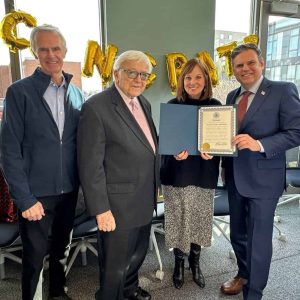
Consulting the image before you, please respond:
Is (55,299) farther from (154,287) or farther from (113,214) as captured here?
(113,214)

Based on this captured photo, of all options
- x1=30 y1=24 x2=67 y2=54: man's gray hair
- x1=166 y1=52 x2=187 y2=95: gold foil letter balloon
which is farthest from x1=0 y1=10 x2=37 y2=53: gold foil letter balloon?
x1=166 y1=52 x2=187 y2=95: gold foil letter balloon

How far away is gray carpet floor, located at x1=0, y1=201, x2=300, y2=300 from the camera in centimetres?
203

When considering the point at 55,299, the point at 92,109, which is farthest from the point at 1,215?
the point at 92,109

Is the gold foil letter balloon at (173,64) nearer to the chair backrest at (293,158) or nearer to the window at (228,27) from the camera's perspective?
the window at (228,27)

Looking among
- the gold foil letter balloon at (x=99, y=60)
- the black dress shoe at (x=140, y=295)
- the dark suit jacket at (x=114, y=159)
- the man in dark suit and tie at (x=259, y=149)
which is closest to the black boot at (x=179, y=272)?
the black dress shoe at (x=140, y=295)

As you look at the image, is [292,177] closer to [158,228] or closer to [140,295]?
[158,228]

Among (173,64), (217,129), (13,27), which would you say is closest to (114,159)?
(217,129)

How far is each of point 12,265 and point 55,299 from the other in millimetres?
742

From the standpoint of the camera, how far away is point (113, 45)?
115 inches

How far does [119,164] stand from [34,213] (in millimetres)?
506

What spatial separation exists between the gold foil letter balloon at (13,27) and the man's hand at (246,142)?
78.8 inches

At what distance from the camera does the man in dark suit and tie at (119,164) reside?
1.40 m

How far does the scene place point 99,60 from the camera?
2746mm

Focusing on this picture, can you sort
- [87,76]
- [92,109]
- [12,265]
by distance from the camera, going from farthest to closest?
[87,76] < [12,265] < [92,109]
